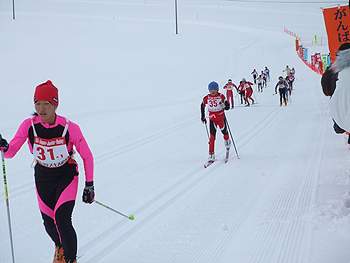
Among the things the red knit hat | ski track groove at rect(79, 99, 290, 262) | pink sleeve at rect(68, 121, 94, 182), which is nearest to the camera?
the red knit hat

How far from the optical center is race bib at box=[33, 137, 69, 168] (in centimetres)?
330

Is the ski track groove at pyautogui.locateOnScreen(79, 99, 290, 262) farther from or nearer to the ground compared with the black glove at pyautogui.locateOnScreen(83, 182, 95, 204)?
nearer to the ground

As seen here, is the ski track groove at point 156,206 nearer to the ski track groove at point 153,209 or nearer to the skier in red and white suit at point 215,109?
the ski track groove at point 153,209

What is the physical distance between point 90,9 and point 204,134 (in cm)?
6318

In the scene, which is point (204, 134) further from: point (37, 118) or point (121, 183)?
point (37, 118)

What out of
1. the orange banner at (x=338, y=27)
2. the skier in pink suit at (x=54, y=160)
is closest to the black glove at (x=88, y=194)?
the skier in pink suit at (x=54, y=160)

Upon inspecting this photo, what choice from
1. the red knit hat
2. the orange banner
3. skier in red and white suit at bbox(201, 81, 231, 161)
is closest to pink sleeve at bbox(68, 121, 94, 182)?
the red knit hat

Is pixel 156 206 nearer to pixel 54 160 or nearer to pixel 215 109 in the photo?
pixel 54 160

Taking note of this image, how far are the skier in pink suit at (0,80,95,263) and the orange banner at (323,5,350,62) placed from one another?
22.1 ft

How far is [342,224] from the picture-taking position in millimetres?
4258

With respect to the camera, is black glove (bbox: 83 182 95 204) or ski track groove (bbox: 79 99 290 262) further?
ski track groove (bbox: 79 99 290 262)

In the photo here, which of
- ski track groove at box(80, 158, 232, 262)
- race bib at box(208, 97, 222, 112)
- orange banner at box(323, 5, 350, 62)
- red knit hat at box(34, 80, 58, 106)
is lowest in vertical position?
ski track groove at box(80, 158, 232, 262)

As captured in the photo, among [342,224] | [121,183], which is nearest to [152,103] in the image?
[121,183]

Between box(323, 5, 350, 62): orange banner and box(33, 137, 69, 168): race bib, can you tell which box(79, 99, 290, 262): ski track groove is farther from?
box(323, 5, 350, 62): orange banner
